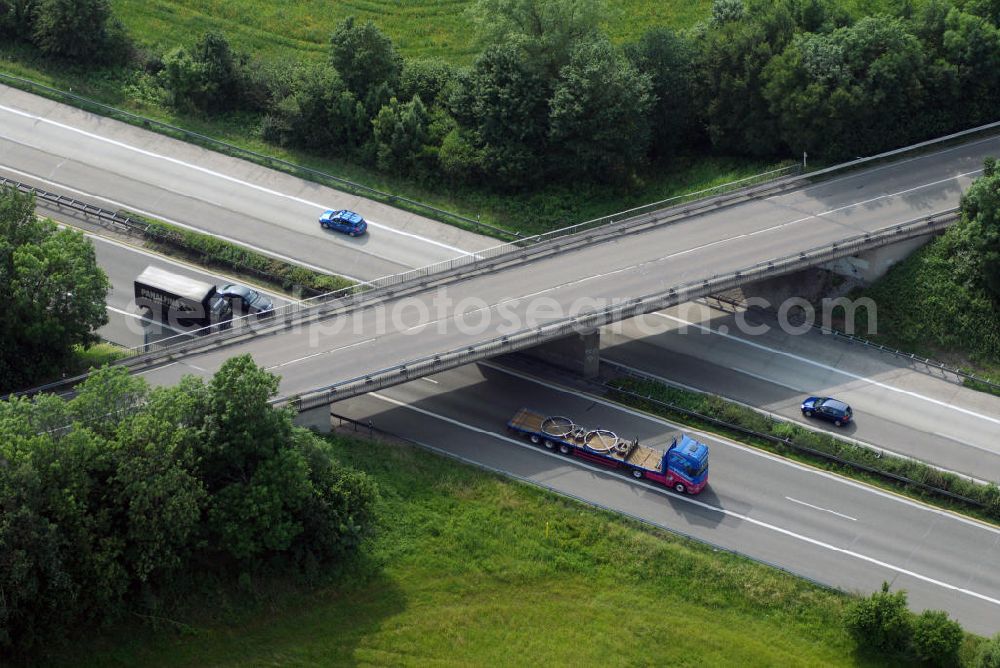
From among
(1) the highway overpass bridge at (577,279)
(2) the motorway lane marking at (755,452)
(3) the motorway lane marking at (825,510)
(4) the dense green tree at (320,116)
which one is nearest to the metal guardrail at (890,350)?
(1) the highway overpass bridge at (577,279)

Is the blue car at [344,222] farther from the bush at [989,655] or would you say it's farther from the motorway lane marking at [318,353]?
the bush at [989,655]

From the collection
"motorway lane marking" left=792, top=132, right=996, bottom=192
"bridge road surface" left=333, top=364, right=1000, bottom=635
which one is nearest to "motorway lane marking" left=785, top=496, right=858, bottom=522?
"bridge road surface" left=333, top=364, right=1000, bottom=635

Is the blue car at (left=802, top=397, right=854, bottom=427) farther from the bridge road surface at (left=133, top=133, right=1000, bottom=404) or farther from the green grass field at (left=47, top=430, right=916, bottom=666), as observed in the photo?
the green grass field at (left=47, top=430, right=916, bottom=666)

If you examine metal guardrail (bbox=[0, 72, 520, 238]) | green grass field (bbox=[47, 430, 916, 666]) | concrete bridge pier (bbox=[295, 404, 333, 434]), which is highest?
metal guardrail (bbox=[0, 72, 520, 238])

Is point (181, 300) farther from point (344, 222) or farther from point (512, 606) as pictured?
point (512, 606)

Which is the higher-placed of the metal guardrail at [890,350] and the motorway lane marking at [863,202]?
the motorway lane marking at [863,202]

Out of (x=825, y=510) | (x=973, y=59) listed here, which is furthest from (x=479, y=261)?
(x=973, y=59)

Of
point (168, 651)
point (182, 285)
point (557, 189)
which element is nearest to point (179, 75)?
point (182, 285)
